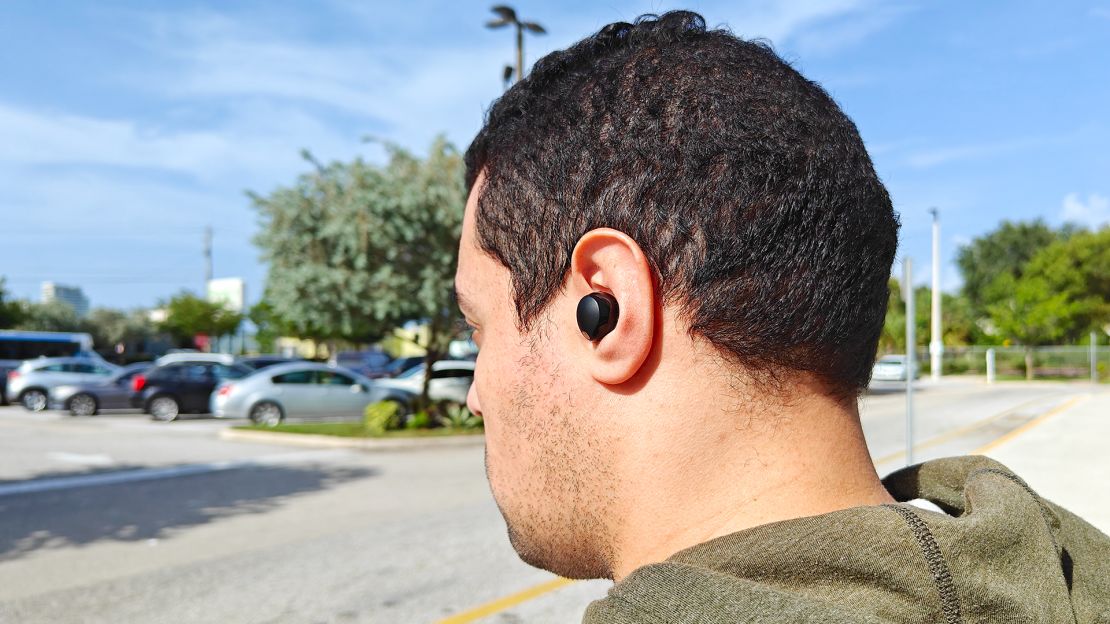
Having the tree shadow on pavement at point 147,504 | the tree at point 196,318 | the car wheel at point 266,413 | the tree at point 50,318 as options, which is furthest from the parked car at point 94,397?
the tree at point 50,318

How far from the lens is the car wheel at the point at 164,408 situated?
22.3 meters

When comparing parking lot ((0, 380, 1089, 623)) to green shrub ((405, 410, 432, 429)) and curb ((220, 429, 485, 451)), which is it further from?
green shrub ((405, 410, 432, 429))

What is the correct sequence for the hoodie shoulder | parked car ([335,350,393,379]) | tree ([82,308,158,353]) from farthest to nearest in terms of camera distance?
tree ([82,308,158,353]) → parked car ([335,350,393,379]) → the hoodie shoulder

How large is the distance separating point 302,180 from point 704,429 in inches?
697

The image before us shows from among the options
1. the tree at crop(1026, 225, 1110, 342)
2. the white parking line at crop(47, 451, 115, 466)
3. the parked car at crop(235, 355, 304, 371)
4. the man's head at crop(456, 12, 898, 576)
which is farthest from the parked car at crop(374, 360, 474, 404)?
the tree at crop(1026, 225, 1110, 342)

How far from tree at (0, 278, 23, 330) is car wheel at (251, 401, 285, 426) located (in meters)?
38.0

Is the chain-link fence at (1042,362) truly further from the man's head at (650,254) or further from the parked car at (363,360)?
the man's head at (650,254)

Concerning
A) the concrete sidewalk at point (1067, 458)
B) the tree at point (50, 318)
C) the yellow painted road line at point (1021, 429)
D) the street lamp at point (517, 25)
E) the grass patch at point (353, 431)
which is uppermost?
the street lamp at point (517, 25)

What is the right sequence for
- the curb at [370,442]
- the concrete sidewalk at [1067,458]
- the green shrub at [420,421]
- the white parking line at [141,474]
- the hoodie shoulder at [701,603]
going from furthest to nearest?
the green shrub at [420,421] < the curb at [370,442] < the white parking line at [141,474] < the concrete sidewalk at [1067,458] < the hoodie shoulder at [701,603]

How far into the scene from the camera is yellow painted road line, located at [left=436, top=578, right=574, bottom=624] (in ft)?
17.6

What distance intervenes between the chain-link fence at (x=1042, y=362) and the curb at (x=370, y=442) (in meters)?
39.6

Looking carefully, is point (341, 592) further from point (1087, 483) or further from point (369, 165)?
point (369, 165)

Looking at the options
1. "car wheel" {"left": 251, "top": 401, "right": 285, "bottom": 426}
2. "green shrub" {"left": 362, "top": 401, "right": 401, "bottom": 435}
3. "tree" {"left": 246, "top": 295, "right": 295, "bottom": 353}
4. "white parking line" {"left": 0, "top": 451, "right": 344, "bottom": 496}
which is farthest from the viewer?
"tree" {"left": 246, "top": 295, "right": 295, "bottom": 353}

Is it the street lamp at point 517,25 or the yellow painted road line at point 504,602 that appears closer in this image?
the yellow painted road line at point 504,602
